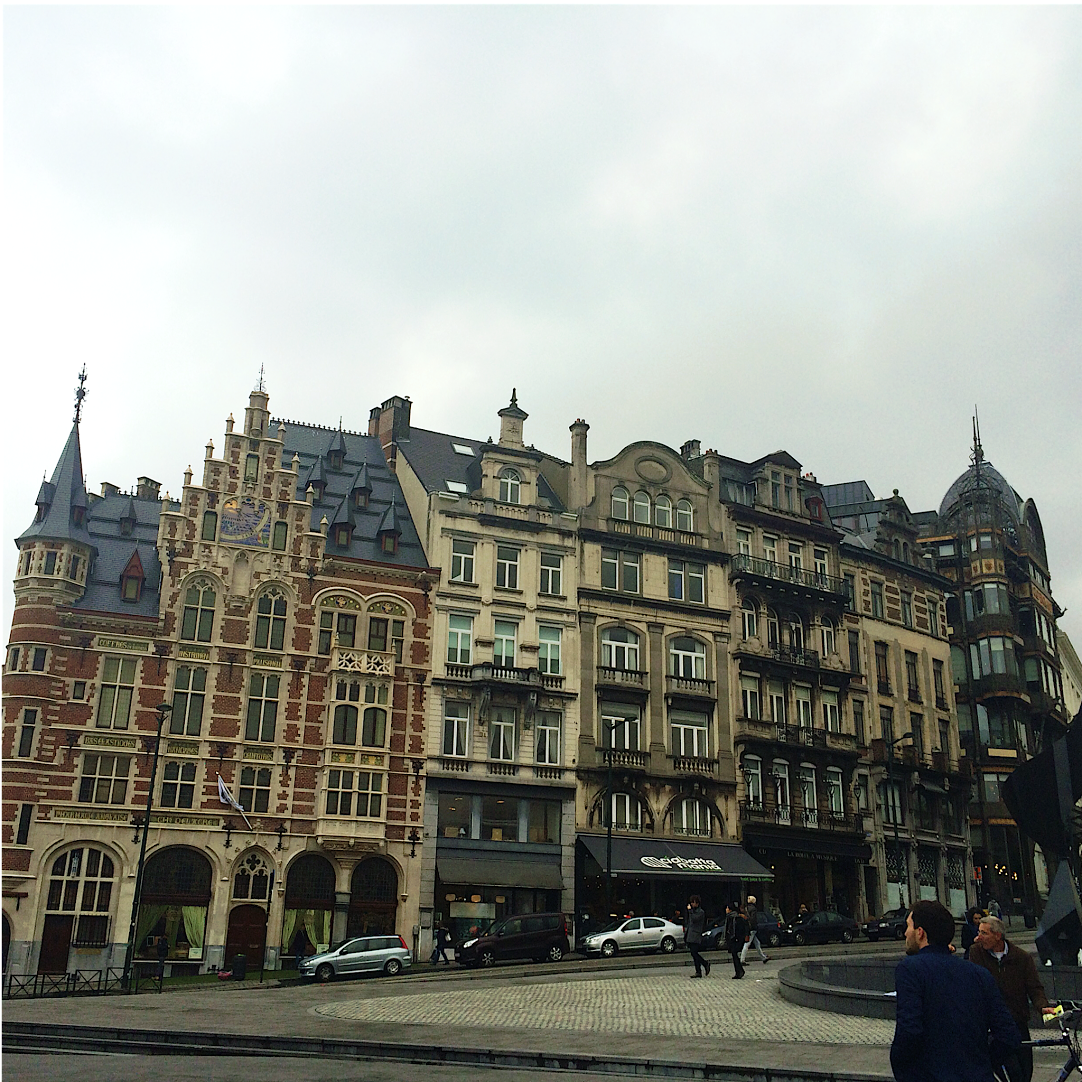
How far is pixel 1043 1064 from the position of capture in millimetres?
15586

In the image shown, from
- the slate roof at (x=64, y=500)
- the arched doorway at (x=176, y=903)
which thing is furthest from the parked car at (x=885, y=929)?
the slate roof at (x=64, y=500)

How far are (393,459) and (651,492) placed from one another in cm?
1206

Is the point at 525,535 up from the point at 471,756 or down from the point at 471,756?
up

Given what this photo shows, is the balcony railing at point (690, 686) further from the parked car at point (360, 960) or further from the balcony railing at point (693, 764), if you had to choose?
the parked car at point (360, 960)

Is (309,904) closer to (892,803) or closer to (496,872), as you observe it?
(496,872)

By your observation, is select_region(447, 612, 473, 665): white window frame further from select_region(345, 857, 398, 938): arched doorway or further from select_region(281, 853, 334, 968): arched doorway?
select_region(281, 853, 334, 968): arched doorway

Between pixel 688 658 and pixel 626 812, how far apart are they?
7.84 metres

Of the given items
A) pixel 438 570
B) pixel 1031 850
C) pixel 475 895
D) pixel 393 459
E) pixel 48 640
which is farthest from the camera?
pixel 1031 850

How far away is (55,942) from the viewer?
1591 inches

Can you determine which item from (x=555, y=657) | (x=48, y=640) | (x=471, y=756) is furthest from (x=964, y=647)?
(x=48, y=640)

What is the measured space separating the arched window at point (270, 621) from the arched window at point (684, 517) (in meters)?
19.3

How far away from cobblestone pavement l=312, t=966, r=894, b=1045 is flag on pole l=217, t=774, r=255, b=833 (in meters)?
18.2

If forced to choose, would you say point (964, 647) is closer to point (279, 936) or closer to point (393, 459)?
point (393, 459)

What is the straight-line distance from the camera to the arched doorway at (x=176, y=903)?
41.5 m
